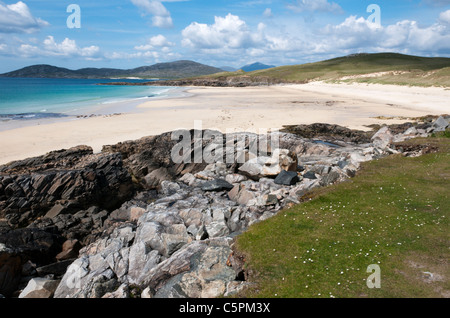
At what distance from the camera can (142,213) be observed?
1783cm

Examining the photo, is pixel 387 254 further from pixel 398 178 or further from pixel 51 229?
pixel 51 229

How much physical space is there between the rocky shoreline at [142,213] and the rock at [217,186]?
0.08 meters

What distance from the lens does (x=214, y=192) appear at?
758 inches

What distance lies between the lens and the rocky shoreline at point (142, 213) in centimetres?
1132

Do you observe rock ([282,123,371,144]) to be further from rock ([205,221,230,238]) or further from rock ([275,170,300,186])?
rock ([205,221,230,238])

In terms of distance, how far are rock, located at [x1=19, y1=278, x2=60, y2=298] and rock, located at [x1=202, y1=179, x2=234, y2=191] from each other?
9805 millimetres

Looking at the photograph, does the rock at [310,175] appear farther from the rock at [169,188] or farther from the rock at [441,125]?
the rock at [441,125]

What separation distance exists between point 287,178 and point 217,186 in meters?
4.45

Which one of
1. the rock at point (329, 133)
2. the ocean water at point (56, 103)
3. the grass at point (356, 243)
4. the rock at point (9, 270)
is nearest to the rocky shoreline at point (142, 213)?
the rock at point (9, 270)

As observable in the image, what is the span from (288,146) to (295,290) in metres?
19.8

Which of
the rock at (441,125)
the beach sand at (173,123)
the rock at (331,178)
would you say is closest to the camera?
the rock at (331,178)

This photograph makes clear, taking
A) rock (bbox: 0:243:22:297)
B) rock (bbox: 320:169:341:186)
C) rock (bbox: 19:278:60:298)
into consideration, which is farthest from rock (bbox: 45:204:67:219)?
rock (bbox: 320:169:341:186)

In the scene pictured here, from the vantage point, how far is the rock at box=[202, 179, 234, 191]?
19.4 meters
